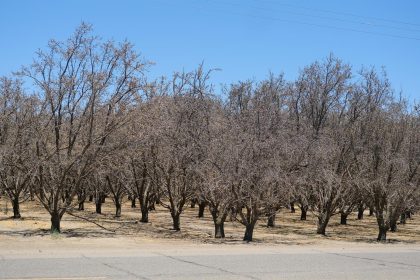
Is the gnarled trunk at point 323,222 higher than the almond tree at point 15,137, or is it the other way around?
the almond tree at point 15,137

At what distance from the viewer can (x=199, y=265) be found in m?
11.6

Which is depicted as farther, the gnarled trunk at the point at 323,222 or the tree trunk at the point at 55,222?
the gnarled trunk at the point at 323,222

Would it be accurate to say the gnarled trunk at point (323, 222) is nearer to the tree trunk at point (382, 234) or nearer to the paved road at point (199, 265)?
the tree trunk at point (382, 234)

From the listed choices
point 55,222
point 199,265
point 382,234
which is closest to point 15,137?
point 55,222

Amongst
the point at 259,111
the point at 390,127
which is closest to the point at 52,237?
the point at 259,111

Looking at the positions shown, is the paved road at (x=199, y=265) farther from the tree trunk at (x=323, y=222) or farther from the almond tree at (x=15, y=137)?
the tree trunk at (x=323, y=222)

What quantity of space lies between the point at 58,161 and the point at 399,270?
13.1 meters

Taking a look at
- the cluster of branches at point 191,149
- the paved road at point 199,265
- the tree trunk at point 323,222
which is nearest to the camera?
the paved road at point 199,265

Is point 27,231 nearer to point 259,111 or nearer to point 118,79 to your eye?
point 118,79

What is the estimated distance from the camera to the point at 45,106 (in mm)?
20672

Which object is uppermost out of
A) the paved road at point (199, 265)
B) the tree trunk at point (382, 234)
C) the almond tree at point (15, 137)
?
the almond tree at point (15, 137)

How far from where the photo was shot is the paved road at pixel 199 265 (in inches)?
395

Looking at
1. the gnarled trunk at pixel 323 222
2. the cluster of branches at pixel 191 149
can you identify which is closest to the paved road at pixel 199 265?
the cluster of branches at pixel 191 149

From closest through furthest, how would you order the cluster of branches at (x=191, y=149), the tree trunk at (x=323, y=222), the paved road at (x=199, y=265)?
the paved road at (x=199, y=265) < the cluster of branches at (x=191, y=149) < the tree trunk at (x=323, y=222)
